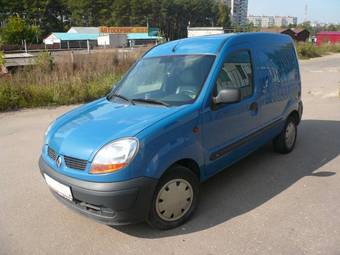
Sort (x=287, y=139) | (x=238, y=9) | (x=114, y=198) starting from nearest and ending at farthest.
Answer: (x=114, y=198)
(x=287, y=139)
(x=238, y=9)

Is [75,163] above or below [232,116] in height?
below

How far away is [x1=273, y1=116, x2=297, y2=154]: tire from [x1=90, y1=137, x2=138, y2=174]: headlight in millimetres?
3284

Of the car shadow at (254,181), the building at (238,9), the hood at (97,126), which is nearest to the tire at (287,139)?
the car shadow at (254,181)

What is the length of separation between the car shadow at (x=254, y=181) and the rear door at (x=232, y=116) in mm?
445

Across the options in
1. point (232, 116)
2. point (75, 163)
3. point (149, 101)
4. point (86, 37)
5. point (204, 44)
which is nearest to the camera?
point (75, 163)

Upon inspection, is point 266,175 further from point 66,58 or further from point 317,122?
point 66,58

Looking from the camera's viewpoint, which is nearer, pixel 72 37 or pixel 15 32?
pixel 15 32

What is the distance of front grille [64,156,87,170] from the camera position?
319 cm

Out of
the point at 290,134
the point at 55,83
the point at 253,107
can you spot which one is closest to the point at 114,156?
the point at 253,107

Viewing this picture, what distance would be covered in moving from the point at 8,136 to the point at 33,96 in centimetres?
371

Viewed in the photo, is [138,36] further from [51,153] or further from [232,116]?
[51,153]

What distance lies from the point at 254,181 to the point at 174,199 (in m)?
1.64

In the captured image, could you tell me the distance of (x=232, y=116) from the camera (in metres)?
4.14

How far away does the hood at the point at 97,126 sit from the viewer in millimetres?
3229
